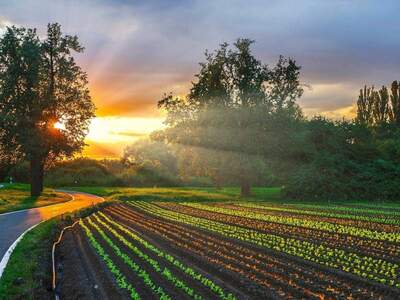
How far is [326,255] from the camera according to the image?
1617 cm

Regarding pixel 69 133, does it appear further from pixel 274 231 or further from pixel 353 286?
pixel 353 286

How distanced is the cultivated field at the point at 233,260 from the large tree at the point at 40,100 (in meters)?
23.6

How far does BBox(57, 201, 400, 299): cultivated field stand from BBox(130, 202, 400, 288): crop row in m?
0.03

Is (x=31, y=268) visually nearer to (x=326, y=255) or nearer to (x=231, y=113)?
(x=326, y=255)

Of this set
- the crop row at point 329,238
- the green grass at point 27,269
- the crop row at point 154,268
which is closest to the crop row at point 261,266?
the crop row at point 154,268

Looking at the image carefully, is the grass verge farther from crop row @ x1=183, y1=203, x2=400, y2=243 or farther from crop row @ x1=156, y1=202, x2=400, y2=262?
crop row @ x1=183, y1=203, x2=400, y2=243

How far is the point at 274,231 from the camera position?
22750 millimetres

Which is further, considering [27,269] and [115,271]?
[27,269]

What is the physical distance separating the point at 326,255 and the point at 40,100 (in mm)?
38224

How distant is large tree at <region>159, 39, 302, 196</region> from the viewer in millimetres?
51219

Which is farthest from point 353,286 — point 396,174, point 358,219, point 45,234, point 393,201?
point 396,174

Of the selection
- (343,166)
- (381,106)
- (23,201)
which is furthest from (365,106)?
(23,201)

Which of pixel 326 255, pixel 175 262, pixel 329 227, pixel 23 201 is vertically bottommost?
pixel 175 262

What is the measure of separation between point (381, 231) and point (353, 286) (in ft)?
36.8
